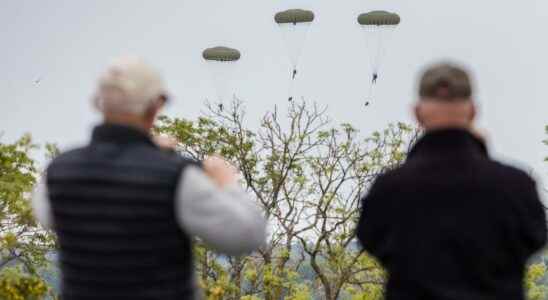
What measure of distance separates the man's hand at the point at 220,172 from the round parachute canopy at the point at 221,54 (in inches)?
1752

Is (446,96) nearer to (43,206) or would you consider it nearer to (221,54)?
(43,206)

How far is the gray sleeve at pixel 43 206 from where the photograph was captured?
3816mm

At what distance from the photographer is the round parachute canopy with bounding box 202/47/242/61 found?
48.0 meters

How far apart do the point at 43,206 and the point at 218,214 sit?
0.82m

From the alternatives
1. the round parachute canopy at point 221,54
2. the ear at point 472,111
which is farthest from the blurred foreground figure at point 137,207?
the round parachute canopy at point 221,54

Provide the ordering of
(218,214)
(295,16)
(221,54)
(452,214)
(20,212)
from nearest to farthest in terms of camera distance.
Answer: (218,214)
(452,214)
(20,212)
(221,54)
(295,16)

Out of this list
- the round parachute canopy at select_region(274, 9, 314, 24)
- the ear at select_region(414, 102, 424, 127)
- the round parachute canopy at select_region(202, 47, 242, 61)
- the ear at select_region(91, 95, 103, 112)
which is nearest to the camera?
the ear at select_region(91, 95, 103, 112)

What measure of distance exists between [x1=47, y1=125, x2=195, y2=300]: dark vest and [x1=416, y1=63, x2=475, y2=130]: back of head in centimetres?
92

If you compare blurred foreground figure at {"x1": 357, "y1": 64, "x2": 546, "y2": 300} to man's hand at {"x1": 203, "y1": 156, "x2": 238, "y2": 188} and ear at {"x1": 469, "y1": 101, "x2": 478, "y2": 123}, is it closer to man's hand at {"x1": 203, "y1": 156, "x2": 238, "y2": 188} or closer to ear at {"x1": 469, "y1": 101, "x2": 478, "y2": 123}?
ear at {"x1": 469, "y1": 101, "x2": 478, "y2": 123}

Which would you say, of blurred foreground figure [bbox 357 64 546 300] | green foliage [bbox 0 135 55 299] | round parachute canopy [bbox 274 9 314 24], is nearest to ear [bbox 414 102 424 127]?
blurred foreground figure [bbox 357 64 546 300]

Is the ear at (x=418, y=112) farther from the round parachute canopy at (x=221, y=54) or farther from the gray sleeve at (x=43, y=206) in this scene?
the round parachute canopy at (x=221, y=54)

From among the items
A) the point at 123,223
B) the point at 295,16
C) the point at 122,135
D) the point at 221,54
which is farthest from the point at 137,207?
the point at 295,16

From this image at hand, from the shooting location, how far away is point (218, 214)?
338 centimetres

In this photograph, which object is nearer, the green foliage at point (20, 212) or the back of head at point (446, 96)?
the back of head at point (446, 96)
